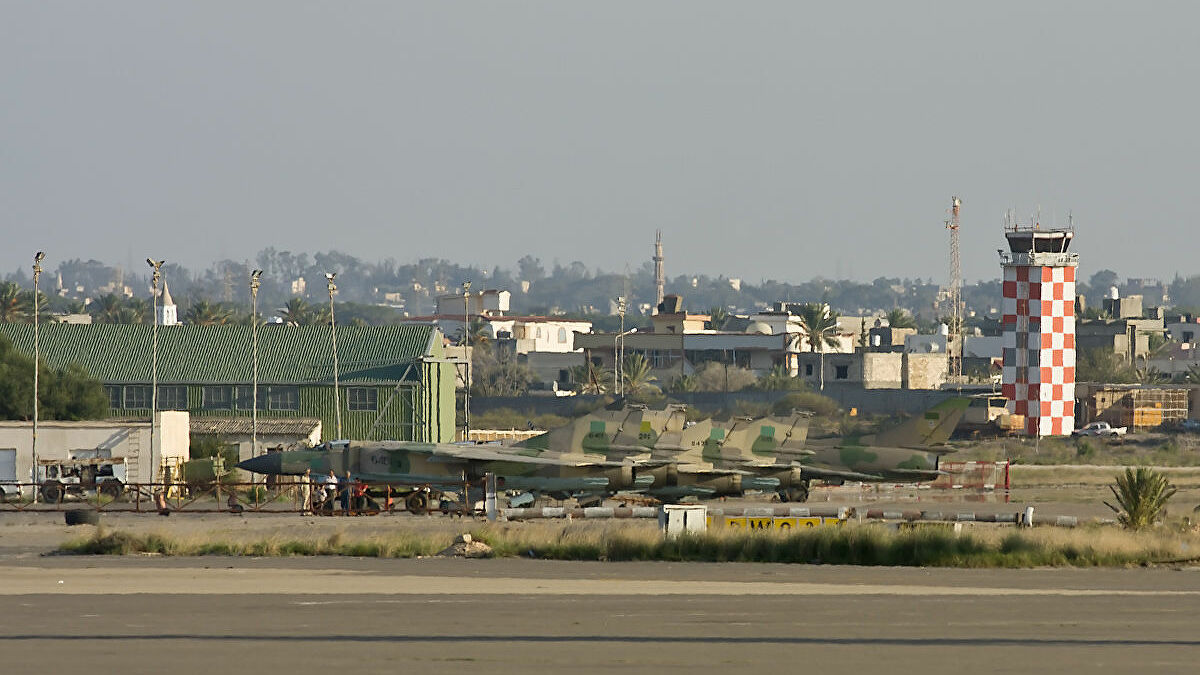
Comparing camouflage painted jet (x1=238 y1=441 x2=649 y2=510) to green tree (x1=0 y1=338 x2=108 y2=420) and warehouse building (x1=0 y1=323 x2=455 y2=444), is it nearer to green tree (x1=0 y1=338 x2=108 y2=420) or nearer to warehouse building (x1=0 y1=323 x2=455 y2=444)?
warehouse building (x1=0 y1=323 x2=455 y2=444)

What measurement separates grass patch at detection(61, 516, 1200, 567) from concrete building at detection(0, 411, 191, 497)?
1976 cm

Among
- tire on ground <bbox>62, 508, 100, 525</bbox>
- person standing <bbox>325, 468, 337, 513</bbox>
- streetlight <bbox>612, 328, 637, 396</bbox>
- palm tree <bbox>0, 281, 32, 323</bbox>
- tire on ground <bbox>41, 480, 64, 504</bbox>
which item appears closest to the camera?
tire on ground <bbox>62, 508, 100, 525</bbox>

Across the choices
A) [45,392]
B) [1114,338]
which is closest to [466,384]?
[45,392]

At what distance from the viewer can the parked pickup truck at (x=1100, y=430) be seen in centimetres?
8812

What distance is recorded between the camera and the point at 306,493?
150 ft

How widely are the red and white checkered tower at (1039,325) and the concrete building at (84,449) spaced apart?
48036 mm

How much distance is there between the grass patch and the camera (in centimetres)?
2906

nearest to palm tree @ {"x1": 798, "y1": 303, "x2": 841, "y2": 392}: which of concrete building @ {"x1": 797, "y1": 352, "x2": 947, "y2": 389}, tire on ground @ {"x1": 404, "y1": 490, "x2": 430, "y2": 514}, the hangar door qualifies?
concrete building @ {"x1": 797, "y1": 352, "x2": 947, "y2": 389}

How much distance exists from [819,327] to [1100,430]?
45198 millimetres

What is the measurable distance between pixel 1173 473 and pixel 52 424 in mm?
42407

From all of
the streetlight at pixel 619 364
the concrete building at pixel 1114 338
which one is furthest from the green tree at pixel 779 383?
the concrete building at pixel 1114 338

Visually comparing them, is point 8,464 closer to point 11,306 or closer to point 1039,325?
point 1039,325
